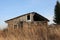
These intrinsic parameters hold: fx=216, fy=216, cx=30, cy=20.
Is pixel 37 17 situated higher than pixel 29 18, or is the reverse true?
pixel 37 17

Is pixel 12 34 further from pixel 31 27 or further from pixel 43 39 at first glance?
pixel 43 39

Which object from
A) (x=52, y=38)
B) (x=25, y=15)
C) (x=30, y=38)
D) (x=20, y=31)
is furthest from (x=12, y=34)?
(x=25, y=15)

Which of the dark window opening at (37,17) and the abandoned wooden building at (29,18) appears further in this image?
the dark window opening at (37,17)

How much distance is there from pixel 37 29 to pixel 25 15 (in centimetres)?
2766

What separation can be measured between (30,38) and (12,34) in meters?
1.08

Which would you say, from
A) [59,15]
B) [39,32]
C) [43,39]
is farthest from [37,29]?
[59,15]

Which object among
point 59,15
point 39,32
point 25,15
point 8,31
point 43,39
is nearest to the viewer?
point 43,39

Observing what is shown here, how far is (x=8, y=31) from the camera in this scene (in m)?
10.0

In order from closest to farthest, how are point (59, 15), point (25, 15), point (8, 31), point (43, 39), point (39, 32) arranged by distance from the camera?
point (43, 39), point (39, 32), point (8, 31), point (25, 15), point (59, 15)

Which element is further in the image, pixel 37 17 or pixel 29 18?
pixel 29 18

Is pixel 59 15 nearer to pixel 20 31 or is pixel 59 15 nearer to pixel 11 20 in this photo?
pixel 11 20

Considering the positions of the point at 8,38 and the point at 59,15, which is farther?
the point at 59,15

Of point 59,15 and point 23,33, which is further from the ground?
point 59,15

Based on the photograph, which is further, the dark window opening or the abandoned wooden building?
the dark window opening
